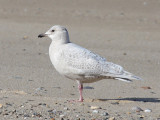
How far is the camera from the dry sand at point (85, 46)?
5.96 metres

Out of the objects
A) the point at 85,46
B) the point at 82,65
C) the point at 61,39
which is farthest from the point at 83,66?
the point at 85,46

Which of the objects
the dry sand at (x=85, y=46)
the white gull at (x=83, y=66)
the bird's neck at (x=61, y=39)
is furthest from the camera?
the bird's neck at (x=61, y=39)

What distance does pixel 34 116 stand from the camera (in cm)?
541

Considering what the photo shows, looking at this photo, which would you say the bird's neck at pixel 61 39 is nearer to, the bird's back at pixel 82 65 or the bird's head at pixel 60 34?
the bird's head at pixel 60 34

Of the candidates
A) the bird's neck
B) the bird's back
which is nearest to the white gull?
the bird's back

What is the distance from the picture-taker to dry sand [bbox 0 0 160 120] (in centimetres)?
596

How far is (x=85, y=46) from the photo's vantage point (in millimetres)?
12445

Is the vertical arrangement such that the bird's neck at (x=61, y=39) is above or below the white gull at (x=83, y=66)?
above

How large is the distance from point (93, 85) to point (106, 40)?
5288 millimetres

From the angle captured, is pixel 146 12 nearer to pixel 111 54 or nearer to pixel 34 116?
pixel 111 54

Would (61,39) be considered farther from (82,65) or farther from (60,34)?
(82,65)

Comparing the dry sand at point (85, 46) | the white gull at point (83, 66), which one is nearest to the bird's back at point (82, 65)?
the white gull at point (83, 66)

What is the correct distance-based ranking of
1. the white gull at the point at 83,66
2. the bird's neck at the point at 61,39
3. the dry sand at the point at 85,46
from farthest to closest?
the bird's neck at the point at 61,39, the white gull at the point at 83,66, the dry sand at the point at 85,46

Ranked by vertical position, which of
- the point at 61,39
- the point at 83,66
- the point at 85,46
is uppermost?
the point at 61,39
